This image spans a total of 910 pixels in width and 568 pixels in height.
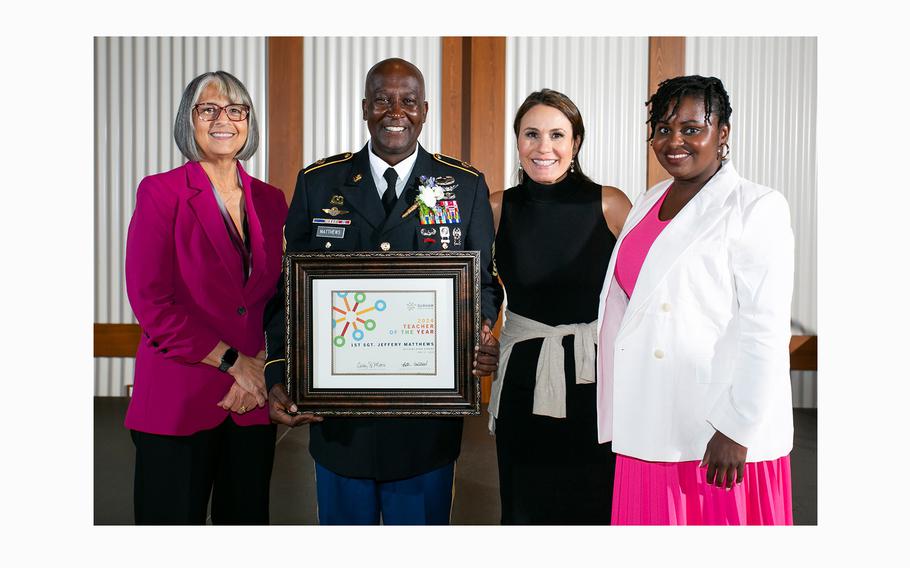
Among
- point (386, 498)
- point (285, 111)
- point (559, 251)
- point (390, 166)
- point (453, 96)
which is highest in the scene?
point (453, 96)

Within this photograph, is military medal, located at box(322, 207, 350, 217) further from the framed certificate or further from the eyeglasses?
the eyeglasses

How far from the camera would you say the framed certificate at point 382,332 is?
9.38 feet

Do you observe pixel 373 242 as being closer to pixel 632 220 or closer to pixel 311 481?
pixel 632 220

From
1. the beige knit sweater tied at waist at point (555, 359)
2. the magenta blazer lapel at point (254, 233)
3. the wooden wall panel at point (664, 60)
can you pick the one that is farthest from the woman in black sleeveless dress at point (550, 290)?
the magenta blazer lapel at point (254, 233)

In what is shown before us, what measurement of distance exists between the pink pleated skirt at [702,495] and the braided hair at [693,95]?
1.31 meters

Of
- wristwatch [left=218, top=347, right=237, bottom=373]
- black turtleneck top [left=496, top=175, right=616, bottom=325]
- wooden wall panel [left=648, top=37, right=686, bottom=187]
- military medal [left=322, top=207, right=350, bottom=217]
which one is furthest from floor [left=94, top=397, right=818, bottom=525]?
wooden wall panel [left=648, top=37, right=686, bottom=187]

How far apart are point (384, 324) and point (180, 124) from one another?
117cm

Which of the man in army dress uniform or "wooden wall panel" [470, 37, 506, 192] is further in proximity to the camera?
"wooden wall panel" [470, 37, 506, 192]

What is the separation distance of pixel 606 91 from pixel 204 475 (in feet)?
7.63

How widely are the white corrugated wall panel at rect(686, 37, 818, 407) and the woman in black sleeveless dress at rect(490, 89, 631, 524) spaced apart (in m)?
0.68

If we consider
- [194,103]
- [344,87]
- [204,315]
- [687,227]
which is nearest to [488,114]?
[344,87]

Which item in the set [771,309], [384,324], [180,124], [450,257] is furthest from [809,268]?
[180,124]

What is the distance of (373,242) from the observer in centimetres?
293

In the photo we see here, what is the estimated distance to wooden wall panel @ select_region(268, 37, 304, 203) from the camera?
3.40m
